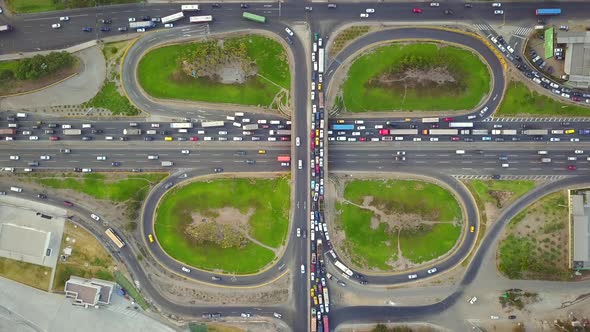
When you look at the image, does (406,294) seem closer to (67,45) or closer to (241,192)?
(241,192)

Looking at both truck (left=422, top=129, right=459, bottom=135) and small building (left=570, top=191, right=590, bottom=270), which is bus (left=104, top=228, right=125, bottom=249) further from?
small building (left=570, top=191, right=590, bottom=270)

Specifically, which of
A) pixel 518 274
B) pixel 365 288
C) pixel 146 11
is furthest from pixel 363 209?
pixel 146 11

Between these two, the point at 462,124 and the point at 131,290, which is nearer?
the point at 462,124

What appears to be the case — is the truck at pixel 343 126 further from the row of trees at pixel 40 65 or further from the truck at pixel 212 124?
the row of trees at pixel 40 65

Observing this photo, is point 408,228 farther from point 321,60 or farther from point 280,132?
point 321,60

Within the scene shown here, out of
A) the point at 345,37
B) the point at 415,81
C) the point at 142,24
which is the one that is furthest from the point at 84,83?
the point at 415,81

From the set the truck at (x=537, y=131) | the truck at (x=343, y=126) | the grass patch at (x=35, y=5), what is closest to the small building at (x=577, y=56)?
the truck at (x=537, y=131)

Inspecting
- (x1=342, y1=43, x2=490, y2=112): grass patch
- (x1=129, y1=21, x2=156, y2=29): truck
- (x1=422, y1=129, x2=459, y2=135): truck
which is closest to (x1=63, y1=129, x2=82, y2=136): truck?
(x1=129, y1=21, x2=156, y2=29): truck
